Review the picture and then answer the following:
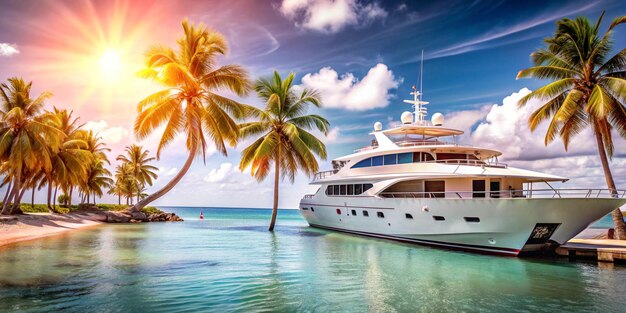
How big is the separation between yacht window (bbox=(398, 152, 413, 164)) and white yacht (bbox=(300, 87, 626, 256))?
0.05 m

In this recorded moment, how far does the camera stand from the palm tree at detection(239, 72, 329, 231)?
23.9 metres

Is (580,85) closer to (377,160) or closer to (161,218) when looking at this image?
(377,160)

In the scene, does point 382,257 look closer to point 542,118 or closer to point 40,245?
point 542,118

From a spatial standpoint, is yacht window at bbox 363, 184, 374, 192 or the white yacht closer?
the white yacht

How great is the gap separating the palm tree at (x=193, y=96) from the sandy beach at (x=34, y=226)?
7.21 metres

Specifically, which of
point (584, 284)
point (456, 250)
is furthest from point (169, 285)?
point (456, 250)

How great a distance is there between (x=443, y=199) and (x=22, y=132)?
24.5 meters

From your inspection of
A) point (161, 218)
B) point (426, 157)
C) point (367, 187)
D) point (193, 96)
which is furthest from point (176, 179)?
point (161, 218)

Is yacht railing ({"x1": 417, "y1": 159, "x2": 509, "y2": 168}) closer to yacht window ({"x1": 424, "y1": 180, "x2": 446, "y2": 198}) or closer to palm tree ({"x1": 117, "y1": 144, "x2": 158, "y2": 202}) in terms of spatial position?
yacht window ({"x1": 424, "y1": 180, "x2": 446, "y2": 198})

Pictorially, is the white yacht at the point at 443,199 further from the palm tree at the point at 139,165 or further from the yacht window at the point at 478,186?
the palm tree at the point at 139,165

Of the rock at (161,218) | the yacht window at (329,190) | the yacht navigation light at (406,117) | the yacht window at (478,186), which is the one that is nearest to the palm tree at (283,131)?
the yacht window at (329,190)

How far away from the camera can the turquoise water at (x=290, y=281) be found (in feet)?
24.1

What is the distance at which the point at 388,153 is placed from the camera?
19.2 metres

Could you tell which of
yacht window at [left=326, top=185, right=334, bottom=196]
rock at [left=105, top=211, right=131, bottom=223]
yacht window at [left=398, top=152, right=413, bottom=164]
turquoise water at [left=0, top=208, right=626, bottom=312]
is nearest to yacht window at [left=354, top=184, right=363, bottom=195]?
yacht window at [left=398, top=152, right=413, bottom=164]
